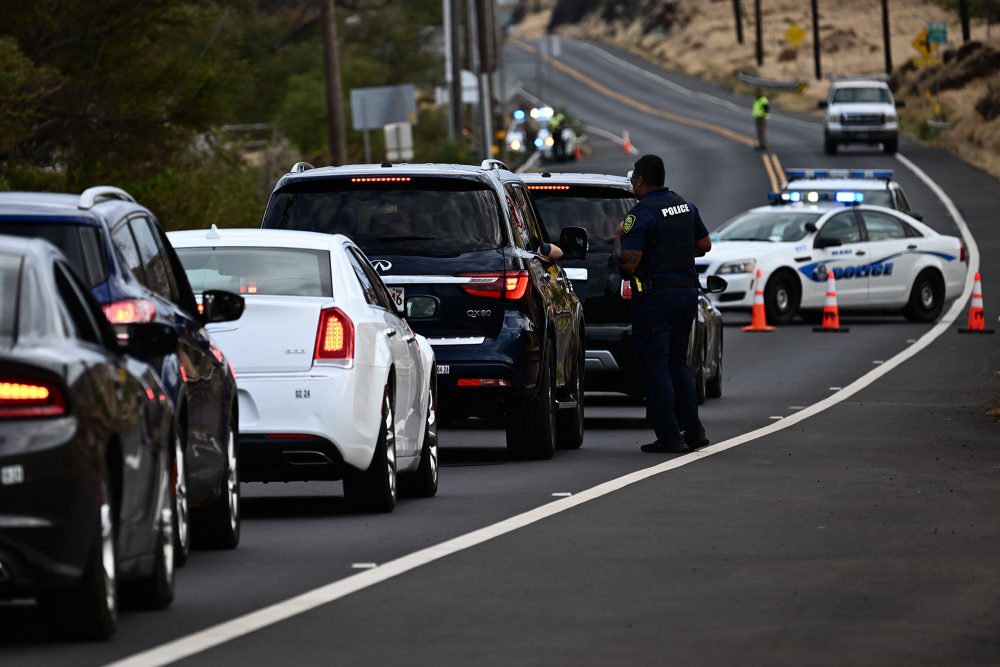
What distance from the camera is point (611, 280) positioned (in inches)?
797

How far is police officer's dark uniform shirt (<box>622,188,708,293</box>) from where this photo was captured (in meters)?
17.2

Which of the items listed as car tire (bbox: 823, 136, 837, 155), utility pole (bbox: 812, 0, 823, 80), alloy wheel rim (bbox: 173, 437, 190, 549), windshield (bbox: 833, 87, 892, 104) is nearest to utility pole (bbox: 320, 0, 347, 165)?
alloy wheel rim (bbox: 173, 437, 190, 549)

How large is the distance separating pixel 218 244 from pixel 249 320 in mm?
856

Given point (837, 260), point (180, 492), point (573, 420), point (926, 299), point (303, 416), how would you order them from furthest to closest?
point (926, 299), point (837, 260), point (573, 420), point (303, 416), point (180, 492)

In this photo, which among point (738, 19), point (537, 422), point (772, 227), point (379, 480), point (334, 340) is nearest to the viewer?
point (334, 340)

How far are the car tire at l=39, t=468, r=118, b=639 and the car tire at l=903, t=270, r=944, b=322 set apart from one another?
28.3 m

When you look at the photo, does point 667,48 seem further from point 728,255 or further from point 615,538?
point 615,538

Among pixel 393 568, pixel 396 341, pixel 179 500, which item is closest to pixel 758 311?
pixel 396 341

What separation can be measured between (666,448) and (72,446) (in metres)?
9.74

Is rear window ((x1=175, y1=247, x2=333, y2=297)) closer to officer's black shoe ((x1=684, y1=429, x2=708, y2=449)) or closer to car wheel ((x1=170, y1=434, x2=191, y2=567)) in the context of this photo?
car wheel ((x1=170, y1=434, x2=191, y2=567))

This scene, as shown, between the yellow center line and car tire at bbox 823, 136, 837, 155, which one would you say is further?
the yellow center line

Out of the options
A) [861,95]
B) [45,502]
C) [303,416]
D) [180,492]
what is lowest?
[861,95]

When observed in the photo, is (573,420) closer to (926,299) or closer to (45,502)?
(45,502)

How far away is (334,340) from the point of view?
12.9 metres
